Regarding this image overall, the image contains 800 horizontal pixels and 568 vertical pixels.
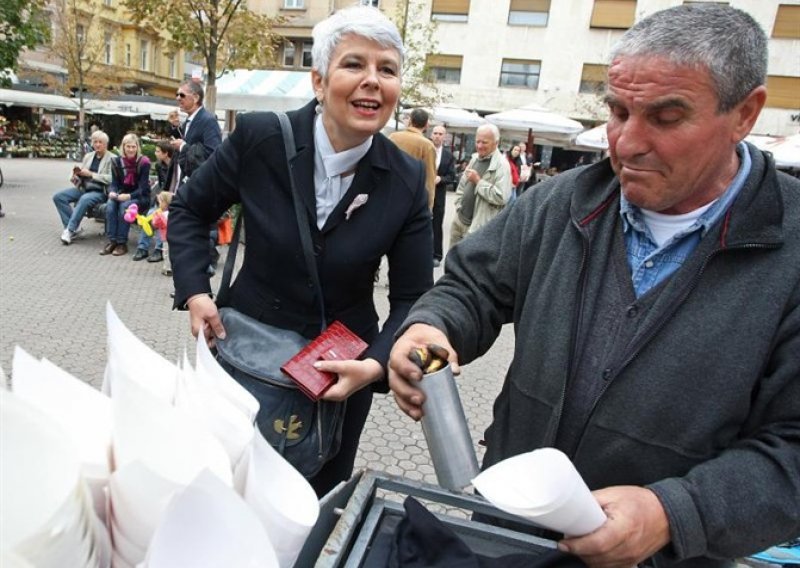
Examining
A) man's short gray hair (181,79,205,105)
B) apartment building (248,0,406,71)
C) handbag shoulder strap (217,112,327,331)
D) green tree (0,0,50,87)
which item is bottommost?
handbag shoulder strap (217,112,327,331)

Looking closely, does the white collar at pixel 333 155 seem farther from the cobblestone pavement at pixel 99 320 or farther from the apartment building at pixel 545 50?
the apartment building at pixel 545 50

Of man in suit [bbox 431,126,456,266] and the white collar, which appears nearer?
the white collar

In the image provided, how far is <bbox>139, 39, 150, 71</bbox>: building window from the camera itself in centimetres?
3941

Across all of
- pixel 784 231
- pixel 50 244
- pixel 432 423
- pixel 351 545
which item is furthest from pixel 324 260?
pixel 50 244

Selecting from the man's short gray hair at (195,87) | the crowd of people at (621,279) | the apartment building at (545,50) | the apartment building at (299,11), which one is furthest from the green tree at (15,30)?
the apartment building at (299,11)

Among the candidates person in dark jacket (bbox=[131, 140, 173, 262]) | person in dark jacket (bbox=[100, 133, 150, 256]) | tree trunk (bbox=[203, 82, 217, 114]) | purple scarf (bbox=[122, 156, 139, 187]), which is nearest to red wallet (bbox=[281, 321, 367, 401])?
person in dark jacket (bbox=[131, 140, 173, 262])

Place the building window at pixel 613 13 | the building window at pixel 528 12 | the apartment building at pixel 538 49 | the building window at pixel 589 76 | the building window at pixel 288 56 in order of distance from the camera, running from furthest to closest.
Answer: the building window at pixel 288 56
the building window at pixel 528 12
the building window at pixel 589 76
the building window at pixel 613 13
the apartment building at pixel 538 49

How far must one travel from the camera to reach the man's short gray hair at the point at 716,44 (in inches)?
44.6

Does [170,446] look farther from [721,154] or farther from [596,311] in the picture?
[721,154]

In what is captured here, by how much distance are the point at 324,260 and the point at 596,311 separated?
835 millimetres

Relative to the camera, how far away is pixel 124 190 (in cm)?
800

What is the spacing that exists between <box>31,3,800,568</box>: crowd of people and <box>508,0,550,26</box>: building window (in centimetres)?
2995

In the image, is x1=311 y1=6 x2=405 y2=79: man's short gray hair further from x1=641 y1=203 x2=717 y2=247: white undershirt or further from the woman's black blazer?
x1=641 y1=203 x2=717 y2=247: white undershirt

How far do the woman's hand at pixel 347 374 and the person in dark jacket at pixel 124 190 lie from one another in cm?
709
